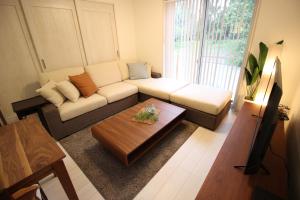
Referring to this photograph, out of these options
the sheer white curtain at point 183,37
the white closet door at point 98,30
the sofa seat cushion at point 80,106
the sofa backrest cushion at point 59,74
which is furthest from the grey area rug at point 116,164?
the white closet door at point 98,30

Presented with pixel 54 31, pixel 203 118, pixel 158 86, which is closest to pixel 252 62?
pixel 203 118

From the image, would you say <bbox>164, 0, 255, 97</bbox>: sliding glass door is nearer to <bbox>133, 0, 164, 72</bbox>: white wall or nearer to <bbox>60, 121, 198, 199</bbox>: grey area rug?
<bbox>133, 0, 164, 72</bbox>: white wall

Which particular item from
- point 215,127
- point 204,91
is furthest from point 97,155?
point 204,91

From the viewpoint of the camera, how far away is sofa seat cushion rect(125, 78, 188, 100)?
2816mm

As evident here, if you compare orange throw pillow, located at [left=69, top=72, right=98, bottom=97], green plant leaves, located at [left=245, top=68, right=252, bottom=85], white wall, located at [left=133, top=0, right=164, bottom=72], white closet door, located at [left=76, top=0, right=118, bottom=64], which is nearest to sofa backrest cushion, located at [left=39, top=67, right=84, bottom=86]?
orange throw pillow, located at [left=69, top=72, right=98, bottom=97]

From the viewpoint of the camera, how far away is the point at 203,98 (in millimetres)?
2373

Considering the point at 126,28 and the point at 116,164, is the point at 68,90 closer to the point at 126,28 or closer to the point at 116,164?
the point at 116,164

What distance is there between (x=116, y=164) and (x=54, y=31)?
8.72 feet

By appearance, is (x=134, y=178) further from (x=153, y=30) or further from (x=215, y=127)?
(x=153, y=30)

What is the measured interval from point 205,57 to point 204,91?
0.85 m

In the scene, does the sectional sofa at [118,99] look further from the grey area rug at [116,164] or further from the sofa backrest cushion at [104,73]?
the grey area rug at [116,164]

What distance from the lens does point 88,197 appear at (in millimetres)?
1412

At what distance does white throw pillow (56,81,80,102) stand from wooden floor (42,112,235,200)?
1.00 meters

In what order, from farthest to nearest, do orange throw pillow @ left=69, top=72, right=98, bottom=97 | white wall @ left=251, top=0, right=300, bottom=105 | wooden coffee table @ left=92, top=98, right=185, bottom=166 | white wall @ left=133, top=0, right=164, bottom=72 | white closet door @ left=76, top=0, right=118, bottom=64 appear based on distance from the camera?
white wall @ left=133, top=0, right=164, bottom=72 < white closet door @ left=76, top=0, right=118, bottom=64 < orange throw pillow @ left=69, top=72, right=98, bottom=97 < white wall @ left=251, top=0, right=300, bottom=105 < wooden coffee table @ left=92, top=98, right=185, bottom=166
